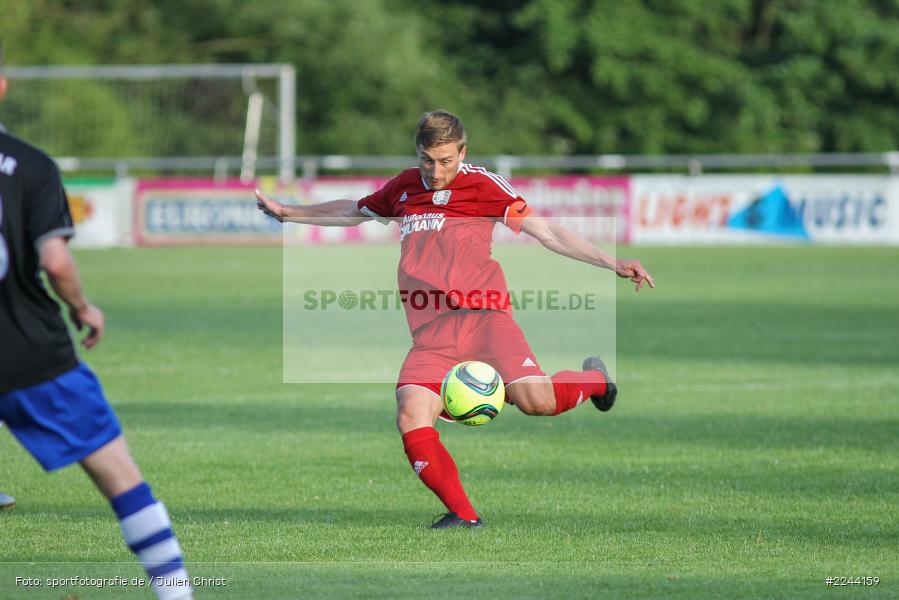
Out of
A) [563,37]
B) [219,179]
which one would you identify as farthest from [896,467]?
[563,37]

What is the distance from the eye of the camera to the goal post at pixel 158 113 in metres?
32.7

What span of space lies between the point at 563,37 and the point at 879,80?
10.3 meters

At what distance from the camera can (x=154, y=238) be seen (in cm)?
3114

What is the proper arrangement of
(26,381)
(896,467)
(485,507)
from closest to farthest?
1. (26,381)
2. (485,507)
3. (896,467)

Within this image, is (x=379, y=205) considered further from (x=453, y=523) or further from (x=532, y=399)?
(x=453, y=523)

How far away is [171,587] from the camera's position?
448 cm

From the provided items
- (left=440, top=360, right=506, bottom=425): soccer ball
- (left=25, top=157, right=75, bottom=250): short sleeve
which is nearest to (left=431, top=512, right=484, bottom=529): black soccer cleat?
(left=440, top=360, right=506, bottom=425): soccer ball

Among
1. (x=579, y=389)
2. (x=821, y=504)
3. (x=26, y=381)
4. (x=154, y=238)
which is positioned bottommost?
(x=154, y=238)

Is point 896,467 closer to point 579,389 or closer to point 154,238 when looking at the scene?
point 579,389

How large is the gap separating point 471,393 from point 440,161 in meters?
1.11

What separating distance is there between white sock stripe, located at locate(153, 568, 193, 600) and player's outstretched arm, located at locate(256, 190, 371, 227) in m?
2.79

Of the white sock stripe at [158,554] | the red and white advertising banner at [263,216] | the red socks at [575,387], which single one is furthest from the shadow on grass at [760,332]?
the red and white advertising banner at [263,216]

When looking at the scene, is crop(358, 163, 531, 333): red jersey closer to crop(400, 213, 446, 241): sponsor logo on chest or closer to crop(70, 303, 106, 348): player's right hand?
crop(400, 213, 446, 241): sponsor logo on chest

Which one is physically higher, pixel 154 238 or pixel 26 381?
pixel 26 381
